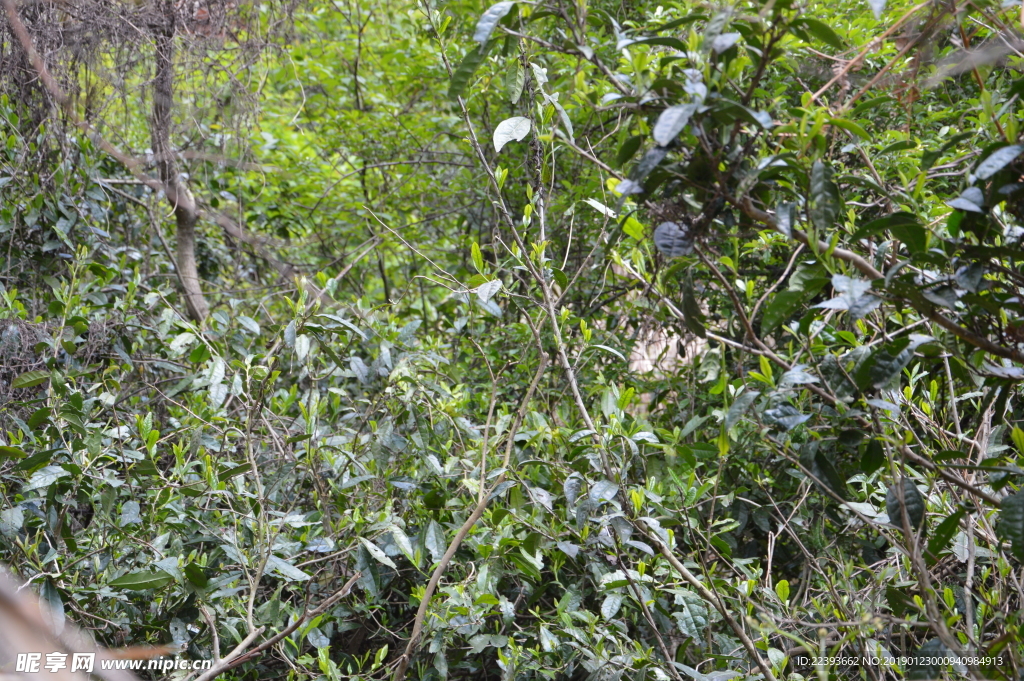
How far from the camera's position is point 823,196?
132 centimetres

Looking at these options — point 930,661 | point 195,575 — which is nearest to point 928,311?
point 930,661

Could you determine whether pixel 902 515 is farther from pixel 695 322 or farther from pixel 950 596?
pixel 695 322

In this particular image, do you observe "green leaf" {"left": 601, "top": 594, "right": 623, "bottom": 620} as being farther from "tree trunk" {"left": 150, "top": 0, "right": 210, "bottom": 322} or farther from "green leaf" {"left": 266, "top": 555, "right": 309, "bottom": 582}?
"tree trunk" {"left": 150, "top": 0, "right": 210, "bottom": 322}

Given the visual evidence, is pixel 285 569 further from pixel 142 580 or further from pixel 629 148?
pixel 629 148

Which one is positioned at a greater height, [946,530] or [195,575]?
[946,530]

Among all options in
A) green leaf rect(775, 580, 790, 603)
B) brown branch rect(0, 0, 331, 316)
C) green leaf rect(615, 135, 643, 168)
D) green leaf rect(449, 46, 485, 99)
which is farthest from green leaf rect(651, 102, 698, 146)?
brown branch rect(0, 0, 331, 316)

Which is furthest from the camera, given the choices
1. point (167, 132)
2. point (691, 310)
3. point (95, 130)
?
point (167, 132)

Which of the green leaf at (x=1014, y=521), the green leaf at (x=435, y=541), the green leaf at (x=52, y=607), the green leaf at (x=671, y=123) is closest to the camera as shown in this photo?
the green leaf at (x=671, y=123)

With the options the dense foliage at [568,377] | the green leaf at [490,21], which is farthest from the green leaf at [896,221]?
the green leaf at [490,21]

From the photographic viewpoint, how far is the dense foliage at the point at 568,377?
1446 millimetres

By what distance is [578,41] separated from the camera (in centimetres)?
150

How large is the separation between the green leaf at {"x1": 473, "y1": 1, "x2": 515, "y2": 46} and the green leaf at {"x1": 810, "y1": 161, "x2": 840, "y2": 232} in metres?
0.65

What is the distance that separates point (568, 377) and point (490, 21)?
49.6 inches

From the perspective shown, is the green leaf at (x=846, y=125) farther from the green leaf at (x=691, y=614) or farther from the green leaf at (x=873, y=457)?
the green leaf at (x=691, y=614)
